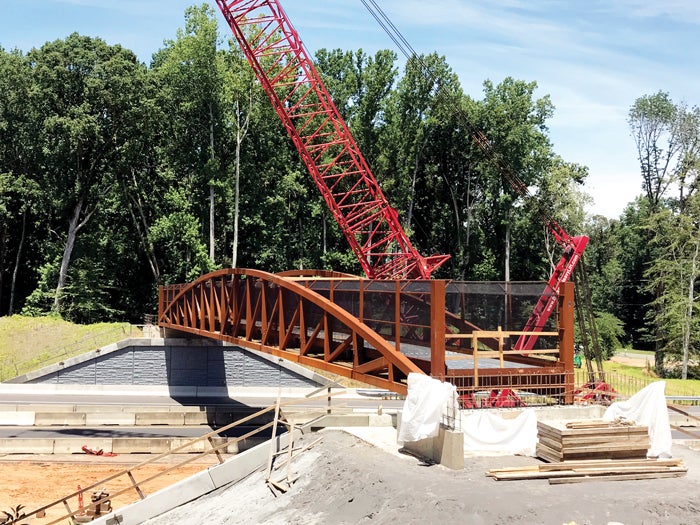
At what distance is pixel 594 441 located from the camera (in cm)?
1581

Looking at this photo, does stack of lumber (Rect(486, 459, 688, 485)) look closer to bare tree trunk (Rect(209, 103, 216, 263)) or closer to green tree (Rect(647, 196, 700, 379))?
green tree (Rect(647, 196, 700, 379))

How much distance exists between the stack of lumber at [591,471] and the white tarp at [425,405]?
1972 mm

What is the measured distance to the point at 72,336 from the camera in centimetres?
4406

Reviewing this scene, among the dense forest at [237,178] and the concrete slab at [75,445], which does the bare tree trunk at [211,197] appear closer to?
the dense forest at [237,178]

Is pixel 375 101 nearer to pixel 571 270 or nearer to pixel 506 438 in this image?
pixel 571 270

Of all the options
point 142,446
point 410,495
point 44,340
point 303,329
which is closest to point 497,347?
point 303,329

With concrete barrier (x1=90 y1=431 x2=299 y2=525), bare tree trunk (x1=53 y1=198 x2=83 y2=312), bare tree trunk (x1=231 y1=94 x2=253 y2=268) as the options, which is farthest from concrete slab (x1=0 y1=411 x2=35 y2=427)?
bare tree trunk (x1=231 y1=94 x2=253 y2=268)

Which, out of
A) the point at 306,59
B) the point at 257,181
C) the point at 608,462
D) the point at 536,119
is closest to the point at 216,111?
the point at 257,181

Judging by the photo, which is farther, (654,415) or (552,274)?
(552,274)

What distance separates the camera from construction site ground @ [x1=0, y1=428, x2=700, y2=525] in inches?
522

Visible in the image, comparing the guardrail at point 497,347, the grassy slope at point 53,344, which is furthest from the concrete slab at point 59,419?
the guardrail at point 497,347

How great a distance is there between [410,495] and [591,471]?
3990 millimetres

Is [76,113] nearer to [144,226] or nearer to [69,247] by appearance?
[69,247]

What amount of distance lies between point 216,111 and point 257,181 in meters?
6.07
